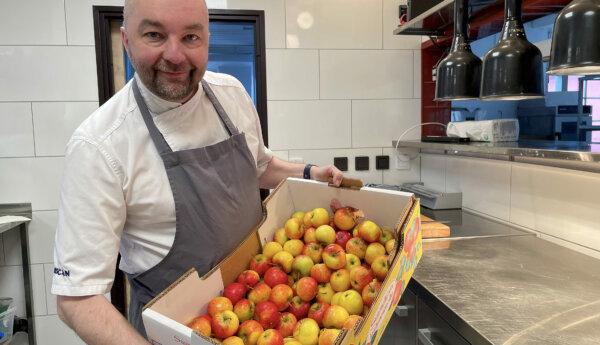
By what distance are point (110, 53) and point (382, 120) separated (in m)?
1.47

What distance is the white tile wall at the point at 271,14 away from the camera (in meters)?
2.23

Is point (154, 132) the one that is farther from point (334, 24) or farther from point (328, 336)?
point (334, 24)

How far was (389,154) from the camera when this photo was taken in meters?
2.47

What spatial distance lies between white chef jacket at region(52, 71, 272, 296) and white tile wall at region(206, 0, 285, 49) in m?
1.27

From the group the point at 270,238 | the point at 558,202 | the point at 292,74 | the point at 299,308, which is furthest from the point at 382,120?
the point at 299,308

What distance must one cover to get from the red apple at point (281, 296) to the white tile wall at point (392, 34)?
1839 millimetres

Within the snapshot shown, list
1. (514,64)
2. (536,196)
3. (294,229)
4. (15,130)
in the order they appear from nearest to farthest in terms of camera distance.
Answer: (294,229) → (514,64) → (536,196) → (15,130)

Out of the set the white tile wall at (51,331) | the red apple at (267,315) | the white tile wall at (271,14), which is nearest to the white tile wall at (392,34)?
the white tile wall at (271,14)

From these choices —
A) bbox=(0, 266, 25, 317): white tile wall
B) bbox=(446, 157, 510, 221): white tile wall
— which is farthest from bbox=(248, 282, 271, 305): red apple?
bbox=(0, 266, 25, 317): white tile wall

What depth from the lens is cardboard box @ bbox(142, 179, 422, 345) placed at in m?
0.68

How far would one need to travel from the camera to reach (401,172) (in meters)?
2.50

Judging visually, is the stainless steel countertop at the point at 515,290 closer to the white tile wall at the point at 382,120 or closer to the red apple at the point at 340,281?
the red apple at the point at 340,281

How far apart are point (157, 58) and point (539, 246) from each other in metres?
1.39

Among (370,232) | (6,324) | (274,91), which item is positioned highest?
(274,91)
